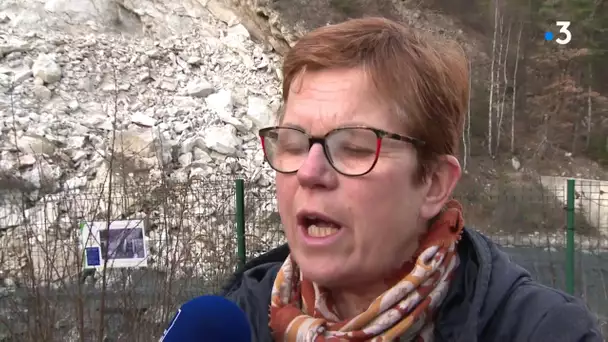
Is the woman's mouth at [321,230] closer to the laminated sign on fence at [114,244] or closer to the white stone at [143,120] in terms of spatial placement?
the laminated sign on fence at [114,244]

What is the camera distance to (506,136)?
19234 mm

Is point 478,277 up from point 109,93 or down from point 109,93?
down

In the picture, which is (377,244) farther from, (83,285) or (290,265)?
(83,285)

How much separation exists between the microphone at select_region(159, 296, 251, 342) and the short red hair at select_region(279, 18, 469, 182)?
497 mm

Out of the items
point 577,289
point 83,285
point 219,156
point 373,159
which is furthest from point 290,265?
point 219,156

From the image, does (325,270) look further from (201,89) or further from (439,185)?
(201,89)

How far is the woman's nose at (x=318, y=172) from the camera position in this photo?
1.34 meters

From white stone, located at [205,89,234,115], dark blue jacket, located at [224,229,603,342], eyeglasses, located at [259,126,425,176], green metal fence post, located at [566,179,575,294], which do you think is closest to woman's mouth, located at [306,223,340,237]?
eyeglasses, located at [259,126,425,176]

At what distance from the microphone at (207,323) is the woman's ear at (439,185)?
49 centimetres

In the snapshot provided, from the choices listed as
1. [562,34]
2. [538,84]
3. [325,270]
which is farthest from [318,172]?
[538,84]

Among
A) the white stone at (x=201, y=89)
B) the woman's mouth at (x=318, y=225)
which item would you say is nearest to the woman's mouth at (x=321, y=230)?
the woman's mouth at (x=318, y=225)

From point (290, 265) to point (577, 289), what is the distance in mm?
5291

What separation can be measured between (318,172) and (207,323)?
0.37m

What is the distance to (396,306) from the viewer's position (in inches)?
56.9
